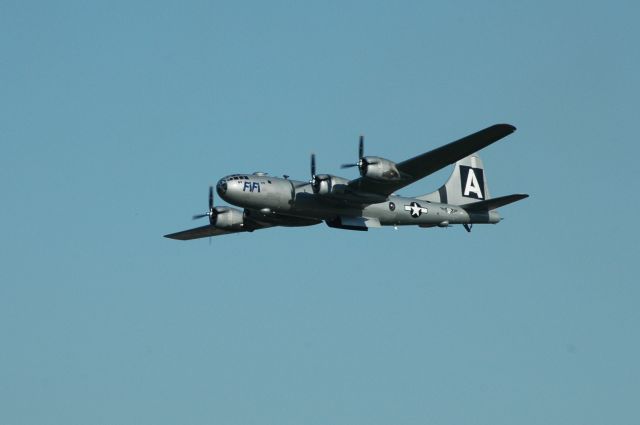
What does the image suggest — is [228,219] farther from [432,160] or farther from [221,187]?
[432,160]

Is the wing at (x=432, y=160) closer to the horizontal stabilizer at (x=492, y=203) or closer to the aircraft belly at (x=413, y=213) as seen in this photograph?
the aircraft belly at (x=413, y=213)

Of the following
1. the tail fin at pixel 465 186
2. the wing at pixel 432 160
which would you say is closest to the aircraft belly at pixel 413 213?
the wing at pixel 432 160

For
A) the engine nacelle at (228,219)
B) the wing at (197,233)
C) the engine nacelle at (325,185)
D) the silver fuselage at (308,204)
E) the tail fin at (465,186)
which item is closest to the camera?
the silver fuselage at (308,204)

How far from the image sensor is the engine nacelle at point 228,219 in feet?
220

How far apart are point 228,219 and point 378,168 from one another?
36.3 feet

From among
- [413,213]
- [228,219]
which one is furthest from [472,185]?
[228,219]

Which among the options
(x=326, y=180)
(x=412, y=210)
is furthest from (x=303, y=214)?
(x=412, y=210)

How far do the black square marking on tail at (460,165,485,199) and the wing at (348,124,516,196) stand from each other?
9.96 metres

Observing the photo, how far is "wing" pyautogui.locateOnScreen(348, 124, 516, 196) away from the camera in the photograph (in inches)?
2269

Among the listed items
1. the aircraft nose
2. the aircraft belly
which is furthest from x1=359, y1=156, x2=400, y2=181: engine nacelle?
the aircraft nose

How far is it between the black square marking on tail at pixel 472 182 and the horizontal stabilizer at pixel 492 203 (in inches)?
135

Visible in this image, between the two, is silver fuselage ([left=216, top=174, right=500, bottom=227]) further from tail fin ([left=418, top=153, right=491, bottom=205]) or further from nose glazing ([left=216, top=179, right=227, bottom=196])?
tail fin ([left=418, top=153, right=491, bottom=205])

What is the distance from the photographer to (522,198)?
64438 mm

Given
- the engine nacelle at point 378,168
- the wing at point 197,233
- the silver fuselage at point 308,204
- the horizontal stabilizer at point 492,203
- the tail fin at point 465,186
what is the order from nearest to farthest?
1. the engine nacelle at point 378,168
2. the silver fuselage at point 308,204
3. the horizontal stabilizer at point 492,203
4. the tail fin at point 465,186
5. the wing at point 197,233
